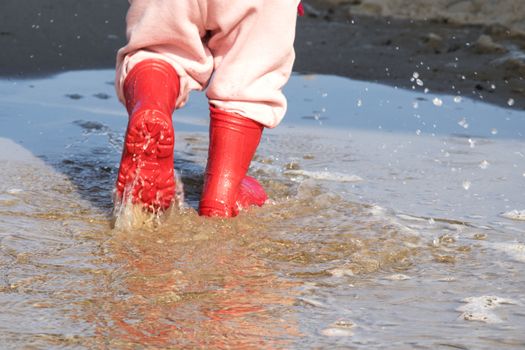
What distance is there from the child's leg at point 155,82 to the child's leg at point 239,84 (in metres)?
0.08

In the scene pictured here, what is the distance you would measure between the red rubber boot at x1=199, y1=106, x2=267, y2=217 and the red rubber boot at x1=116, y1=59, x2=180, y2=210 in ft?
0.41

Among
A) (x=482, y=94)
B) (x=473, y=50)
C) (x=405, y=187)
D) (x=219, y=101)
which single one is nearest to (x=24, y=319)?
(x=219, y=101)

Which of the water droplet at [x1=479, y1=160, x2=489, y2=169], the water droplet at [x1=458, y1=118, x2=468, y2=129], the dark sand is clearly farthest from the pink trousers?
the dark sand

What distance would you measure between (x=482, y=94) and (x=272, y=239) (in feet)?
8.57

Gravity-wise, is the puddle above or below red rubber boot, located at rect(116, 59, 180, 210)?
below

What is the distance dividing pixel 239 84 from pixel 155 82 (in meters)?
0.22

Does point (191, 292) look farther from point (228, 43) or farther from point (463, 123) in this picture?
point (463, 123)

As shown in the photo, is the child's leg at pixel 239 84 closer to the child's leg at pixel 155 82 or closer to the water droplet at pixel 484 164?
the child's leg at pixel 155 82

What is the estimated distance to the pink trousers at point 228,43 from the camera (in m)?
3.23

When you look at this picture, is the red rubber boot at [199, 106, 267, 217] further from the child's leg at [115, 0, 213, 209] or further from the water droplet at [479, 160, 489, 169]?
the water droplet at [479, 160, 489, 169]

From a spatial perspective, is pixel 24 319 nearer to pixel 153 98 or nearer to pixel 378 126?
pixel 153 98

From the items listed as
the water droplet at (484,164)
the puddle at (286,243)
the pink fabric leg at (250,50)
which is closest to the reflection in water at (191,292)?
the puddle at (286,243)

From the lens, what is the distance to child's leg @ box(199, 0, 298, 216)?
3242 millimetres

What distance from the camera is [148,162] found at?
3.07m
